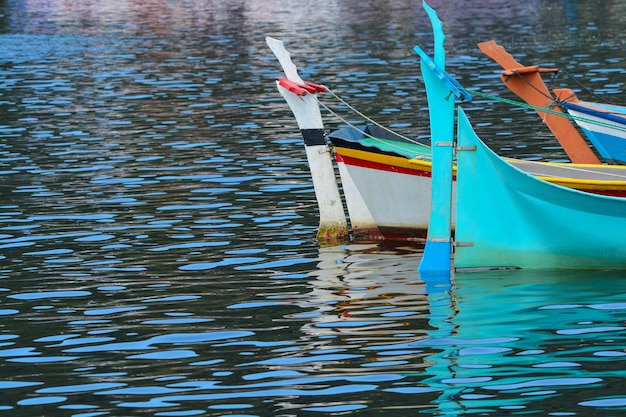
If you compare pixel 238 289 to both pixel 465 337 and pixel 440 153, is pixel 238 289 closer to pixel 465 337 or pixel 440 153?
pixel 440 153

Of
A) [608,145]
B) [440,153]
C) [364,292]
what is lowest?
[364,292]

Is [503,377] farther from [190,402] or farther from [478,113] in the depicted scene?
[478,113]

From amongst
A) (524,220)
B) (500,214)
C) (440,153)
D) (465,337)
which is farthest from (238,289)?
(524,220)

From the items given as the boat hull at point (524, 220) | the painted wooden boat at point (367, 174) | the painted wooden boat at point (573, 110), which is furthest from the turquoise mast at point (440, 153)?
the painted wooden boat at point (573, 110)

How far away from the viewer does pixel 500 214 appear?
14.8 metres

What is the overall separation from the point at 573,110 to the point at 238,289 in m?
7.49

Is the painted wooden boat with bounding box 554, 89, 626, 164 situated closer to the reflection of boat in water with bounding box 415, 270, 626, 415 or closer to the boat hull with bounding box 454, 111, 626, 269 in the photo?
the boat hull with bounding box 454, 111, 626, 269

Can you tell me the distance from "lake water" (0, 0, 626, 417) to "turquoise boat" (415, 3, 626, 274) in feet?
1.04

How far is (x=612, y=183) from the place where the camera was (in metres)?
15.3

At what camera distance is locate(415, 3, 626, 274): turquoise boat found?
47.5 ft

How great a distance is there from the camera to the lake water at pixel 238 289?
35.2 ft

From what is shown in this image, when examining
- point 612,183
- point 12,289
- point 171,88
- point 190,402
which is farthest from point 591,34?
point 190,402

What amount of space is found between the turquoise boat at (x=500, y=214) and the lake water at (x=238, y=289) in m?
0.32

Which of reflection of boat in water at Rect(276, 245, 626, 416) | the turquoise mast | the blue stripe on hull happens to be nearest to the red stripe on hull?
reflection of boat in water at Rect(276, 245, 626, 416)
